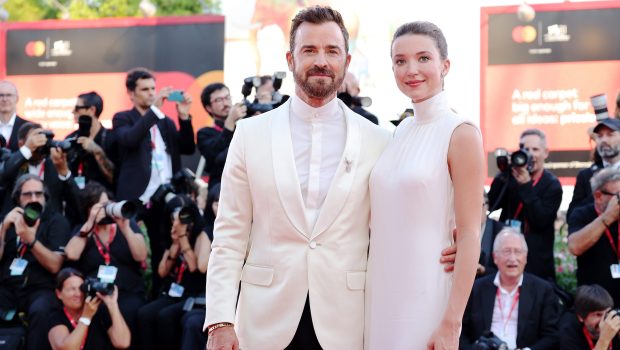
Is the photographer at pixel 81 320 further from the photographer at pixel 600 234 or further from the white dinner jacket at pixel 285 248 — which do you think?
the white dinner jacket at pixel 285 248

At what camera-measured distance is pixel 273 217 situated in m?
3.48

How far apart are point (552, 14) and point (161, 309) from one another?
4.18 meters

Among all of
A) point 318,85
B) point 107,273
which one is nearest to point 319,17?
point 318,85

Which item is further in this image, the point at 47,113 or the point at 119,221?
the point at 47,113

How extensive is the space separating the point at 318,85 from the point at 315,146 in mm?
Result: 215

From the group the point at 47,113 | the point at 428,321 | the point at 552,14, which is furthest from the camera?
the point at 47,113

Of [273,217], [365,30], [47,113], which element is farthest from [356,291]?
[47,113]

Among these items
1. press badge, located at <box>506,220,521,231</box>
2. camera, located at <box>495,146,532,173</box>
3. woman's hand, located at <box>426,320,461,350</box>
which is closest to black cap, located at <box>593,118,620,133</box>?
camera, located at <box>495,146,532,173</box>

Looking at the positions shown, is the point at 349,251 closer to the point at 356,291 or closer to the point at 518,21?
the point at 356,291

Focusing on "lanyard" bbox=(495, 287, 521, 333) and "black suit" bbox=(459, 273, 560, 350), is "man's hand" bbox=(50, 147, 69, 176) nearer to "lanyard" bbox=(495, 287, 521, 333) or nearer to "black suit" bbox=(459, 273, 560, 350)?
"black suit" bbox=(459, 273, 560, 350)

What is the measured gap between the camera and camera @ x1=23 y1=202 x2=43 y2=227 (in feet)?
22.5

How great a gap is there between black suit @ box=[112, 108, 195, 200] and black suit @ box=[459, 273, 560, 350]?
8.51 ft

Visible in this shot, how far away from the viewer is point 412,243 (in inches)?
131

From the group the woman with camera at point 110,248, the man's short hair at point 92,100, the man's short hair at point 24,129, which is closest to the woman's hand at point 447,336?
the woman with camera at point 110,248
